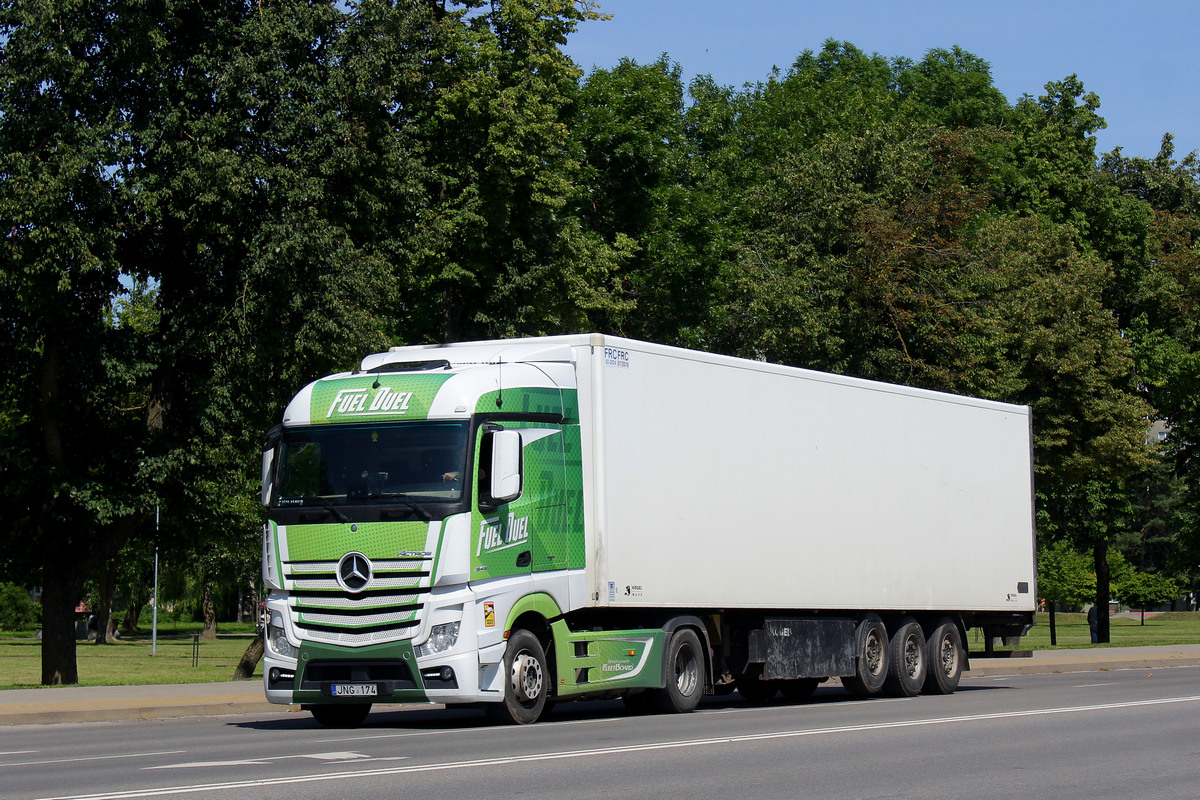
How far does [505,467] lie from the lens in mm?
13867

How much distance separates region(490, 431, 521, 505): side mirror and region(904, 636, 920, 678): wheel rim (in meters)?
8.00

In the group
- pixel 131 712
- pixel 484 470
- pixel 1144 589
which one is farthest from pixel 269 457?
pixel 1144 589

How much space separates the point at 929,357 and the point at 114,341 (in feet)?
56.3

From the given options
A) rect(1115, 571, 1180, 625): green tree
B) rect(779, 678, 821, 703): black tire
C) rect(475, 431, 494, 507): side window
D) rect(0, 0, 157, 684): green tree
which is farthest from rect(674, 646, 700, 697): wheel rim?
rect(1115, 571, 1180, 625): green tree

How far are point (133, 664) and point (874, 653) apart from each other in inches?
1098

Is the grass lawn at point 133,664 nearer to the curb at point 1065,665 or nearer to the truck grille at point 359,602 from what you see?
the truck grille at point 359,602

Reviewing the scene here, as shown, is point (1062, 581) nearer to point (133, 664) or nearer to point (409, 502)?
point (133, 664)

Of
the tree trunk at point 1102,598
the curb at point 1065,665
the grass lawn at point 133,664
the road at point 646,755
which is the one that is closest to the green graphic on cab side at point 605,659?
the road at point 646,755

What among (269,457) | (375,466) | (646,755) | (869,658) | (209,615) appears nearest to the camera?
(646,755)

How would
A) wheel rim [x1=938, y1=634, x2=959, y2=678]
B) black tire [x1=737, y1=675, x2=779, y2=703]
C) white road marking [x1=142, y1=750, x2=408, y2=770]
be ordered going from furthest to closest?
wheel rim [x1=938, y1=634, x2=959, y2=678]
black tire [x1=737, y1=675, x2=779, y2=703]
white road marking [x1=142, y1=750, x2=408, y2=770]

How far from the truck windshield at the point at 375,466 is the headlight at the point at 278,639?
113cm

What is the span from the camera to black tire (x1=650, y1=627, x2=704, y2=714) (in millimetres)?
15836

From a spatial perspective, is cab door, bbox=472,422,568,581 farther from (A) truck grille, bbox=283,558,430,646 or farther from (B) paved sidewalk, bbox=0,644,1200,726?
(B) paved sidewalk, bbox=0,644,1200,726

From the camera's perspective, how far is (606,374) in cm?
1527
